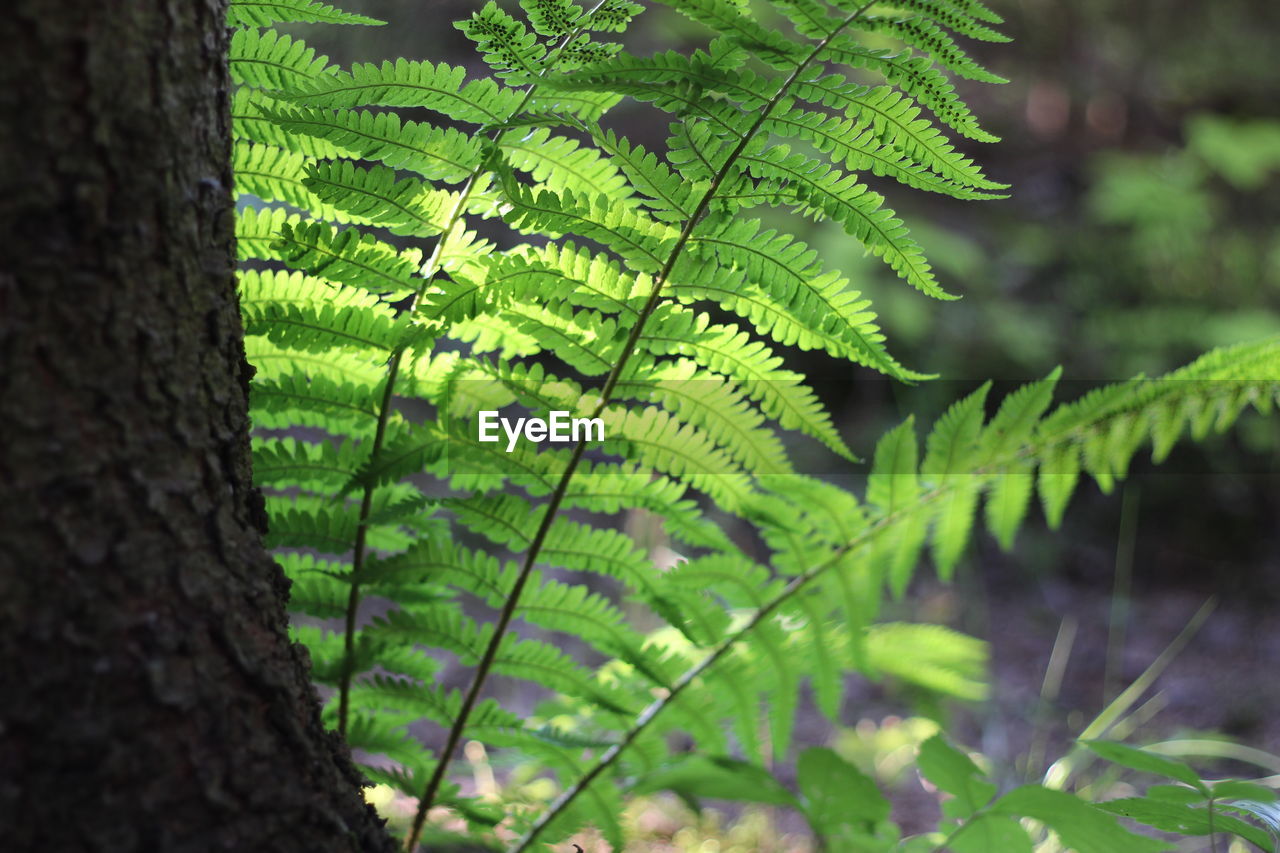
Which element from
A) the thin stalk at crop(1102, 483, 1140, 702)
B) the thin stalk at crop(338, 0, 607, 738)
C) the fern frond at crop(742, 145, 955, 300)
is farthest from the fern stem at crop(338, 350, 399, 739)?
the thin stalk at crop(1102, 483, 1140, 702)

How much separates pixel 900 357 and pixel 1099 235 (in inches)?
59.7

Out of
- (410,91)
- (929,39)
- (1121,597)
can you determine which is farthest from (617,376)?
(1121,597)

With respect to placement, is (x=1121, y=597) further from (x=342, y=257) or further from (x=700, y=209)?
(x=342, y=257)

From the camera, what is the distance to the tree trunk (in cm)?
56

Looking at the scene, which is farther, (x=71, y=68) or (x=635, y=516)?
(x=635, y=516)

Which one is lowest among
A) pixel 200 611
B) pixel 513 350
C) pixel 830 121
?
pixel 200 611

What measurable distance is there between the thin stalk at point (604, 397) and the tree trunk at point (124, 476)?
45 cm

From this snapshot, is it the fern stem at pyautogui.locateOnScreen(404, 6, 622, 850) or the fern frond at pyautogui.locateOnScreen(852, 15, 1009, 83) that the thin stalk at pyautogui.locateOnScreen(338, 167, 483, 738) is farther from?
the fern frond at pyautogui.locateOnScreen(852, 15, 1009, 83)

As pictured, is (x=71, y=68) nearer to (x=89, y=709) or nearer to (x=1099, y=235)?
(x=89, y=709)

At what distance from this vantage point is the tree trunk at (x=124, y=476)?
22.0 inches

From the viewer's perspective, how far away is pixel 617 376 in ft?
3.56

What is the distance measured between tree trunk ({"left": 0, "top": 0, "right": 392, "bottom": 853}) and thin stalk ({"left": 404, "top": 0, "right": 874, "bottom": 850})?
1.48ft

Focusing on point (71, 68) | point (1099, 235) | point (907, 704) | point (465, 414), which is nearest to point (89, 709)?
point (71, 68)

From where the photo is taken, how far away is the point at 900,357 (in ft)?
13.7
